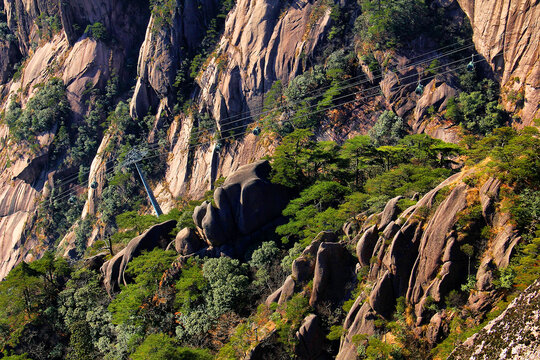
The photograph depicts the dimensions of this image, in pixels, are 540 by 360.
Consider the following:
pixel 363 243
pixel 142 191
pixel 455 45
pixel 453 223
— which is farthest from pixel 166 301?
pixel 455 45

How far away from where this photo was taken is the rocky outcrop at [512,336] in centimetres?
2431

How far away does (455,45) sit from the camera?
6184cm

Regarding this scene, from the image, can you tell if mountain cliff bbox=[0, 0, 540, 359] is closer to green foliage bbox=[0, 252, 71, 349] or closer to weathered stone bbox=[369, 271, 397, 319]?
weathered stone bbox=[369, 271, 397, 319]

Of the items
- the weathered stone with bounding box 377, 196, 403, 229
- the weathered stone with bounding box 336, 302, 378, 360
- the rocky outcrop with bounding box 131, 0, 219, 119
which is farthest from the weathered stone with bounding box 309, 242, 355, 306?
the rocky outcrop with bounding box 131, 0, 219, 119

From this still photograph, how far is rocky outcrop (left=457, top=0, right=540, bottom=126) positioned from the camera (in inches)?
2041

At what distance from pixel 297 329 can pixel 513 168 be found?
53.8 feet

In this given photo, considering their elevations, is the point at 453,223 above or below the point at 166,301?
above

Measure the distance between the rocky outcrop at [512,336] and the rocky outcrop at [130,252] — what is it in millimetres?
31392

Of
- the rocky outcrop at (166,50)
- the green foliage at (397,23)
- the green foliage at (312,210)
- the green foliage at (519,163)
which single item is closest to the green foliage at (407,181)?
the green foliage at (312,210)

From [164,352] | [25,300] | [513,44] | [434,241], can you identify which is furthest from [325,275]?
[513,44]

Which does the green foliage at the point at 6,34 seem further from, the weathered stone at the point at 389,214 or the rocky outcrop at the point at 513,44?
the weathered stone at the point at 389,214

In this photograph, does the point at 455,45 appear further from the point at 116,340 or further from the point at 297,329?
the point at 116,340

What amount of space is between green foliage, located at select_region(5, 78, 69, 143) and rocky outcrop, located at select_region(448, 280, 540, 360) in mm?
76280

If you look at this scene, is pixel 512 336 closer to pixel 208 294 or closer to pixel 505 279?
pixel 505 279
